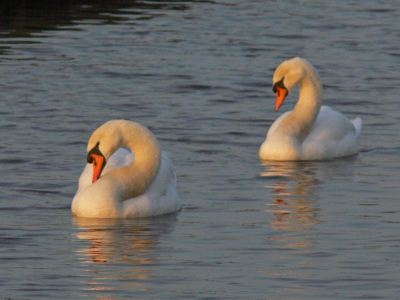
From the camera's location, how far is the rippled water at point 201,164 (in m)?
11.1

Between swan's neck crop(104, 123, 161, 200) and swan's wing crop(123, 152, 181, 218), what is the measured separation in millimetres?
112

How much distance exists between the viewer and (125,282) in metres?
10.9

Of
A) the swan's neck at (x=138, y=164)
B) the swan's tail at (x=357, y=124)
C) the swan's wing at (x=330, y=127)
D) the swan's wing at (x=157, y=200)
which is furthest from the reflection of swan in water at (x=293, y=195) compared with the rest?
the swan's tail at (x=357, y=124)

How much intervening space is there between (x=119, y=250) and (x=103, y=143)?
1.61m

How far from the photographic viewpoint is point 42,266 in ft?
37.3

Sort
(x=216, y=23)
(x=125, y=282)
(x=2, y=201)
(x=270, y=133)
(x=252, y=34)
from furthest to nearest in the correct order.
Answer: (x=216, y=23) → (x=252, y=34) → (x=270, y=133) → (x=2, y=201) → (x=125, y=282)

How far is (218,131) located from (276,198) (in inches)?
171

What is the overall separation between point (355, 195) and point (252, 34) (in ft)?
53.8

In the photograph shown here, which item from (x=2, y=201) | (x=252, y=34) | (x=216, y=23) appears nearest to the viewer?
(x=2, y=201)

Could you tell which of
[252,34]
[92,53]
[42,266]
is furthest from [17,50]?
[42,266]

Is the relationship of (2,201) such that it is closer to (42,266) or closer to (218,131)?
(42,266)

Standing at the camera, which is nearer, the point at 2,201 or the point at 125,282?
the point at 125,282

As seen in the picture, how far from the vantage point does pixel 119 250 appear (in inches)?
477

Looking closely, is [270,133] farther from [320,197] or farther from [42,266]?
[42,266]
